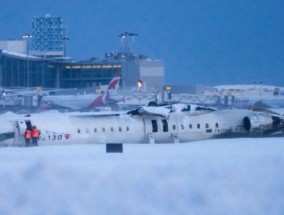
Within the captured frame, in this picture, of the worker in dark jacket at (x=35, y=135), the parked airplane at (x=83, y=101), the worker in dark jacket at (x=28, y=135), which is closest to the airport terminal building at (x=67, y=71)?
the parked airplane at (x=83, y=101)

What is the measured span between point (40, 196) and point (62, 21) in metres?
196

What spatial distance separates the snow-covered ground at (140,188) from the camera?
685 centimetres

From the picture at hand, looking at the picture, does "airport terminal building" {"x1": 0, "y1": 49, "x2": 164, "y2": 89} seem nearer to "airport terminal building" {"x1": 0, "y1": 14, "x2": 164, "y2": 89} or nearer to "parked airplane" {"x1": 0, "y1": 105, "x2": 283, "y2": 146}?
"airport terminal building" {"x1": 0, "y1": 14, "x2": 164, "y2": 89}

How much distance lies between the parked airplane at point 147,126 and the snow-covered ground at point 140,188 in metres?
14.4

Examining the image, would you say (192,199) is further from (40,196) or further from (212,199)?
(40,196)

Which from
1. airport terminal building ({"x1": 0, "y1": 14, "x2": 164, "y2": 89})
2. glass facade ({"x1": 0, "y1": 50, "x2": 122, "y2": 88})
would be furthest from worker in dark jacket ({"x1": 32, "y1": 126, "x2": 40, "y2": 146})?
glass facade ({"x1": 0, "y1": 50, "x2": 122, "y2": 88})

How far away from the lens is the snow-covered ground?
6.85 metres

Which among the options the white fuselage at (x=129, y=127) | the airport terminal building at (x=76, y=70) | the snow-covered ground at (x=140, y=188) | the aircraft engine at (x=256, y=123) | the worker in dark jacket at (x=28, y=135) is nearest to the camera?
the snow-covered ground at (x=140, y=188)

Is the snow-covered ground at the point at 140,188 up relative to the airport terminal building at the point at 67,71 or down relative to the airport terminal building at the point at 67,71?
down

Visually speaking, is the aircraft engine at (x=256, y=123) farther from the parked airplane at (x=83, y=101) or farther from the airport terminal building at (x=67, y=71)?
the airport terminal building at (x=67, y=71)

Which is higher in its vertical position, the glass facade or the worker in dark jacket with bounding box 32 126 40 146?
the glass facade

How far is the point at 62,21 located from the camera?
198 m

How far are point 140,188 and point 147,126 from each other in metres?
16.2

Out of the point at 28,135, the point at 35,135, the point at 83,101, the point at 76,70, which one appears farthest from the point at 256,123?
the point at 76,70
